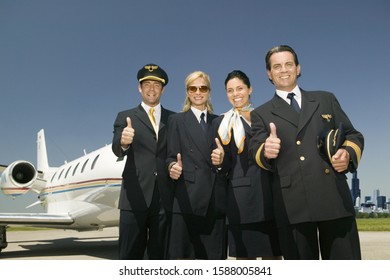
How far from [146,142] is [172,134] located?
0.35m

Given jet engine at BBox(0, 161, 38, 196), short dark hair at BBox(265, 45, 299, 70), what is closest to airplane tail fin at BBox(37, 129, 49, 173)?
jet engine at BBox(0, 161, 38, 196)

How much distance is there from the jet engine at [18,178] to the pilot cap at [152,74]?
34.1ft

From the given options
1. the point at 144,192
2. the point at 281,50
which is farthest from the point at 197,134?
the point at 281,50

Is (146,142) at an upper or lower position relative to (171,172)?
upper

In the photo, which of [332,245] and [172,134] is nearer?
[332,245]

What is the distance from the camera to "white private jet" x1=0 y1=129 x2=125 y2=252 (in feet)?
35.4

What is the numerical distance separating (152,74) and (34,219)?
10.3 metres

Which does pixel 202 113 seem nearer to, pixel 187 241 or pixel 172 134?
pixel 172 134

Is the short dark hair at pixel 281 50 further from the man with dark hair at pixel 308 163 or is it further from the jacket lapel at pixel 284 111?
the jacket lapel at pixel 284 111
